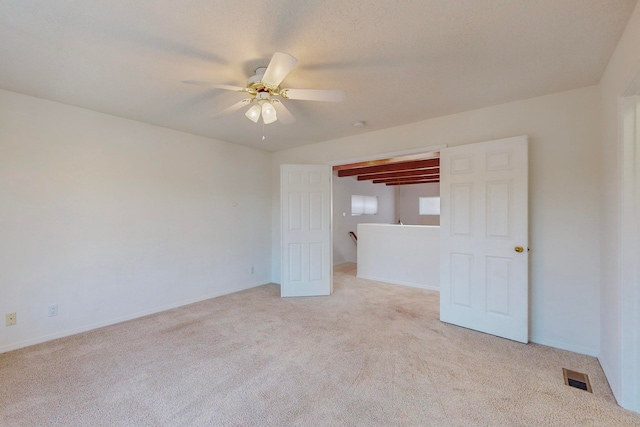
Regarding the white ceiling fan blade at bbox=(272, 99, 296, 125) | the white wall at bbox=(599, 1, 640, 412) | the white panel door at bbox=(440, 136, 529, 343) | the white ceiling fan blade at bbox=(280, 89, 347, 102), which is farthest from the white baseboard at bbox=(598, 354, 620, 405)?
the white ceiling fan blade at bbox=(272, 99, 296, 125)

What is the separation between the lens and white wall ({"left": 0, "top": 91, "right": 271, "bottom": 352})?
2633mm

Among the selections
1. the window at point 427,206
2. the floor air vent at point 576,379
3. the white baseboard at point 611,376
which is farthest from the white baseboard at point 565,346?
the window at point 427,206

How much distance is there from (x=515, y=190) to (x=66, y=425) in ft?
12.7

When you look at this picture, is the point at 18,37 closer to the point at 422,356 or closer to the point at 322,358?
the point at 322,358

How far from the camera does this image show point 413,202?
978cm

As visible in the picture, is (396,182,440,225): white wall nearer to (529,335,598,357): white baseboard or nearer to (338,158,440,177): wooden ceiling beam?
(338,158,440,177): wooden ceiling beam

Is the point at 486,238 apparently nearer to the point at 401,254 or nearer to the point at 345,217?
the point at 401,254

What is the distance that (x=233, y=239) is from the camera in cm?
445

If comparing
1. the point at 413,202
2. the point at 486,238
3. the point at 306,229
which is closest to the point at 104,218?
the point at 306,229

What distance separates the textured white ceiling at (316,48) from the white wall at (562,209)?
8.1 inches

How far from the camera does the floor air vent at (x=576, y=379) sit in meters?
2.00

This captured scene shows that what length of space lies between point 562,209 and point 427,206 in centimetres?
723

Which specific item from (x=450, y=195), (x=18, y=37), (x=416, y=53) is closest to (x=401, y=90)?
(x=416, y=53)

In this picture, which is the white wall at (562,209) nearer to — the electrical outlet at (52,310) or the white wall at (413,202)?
the electrical outlet at (52,310)
